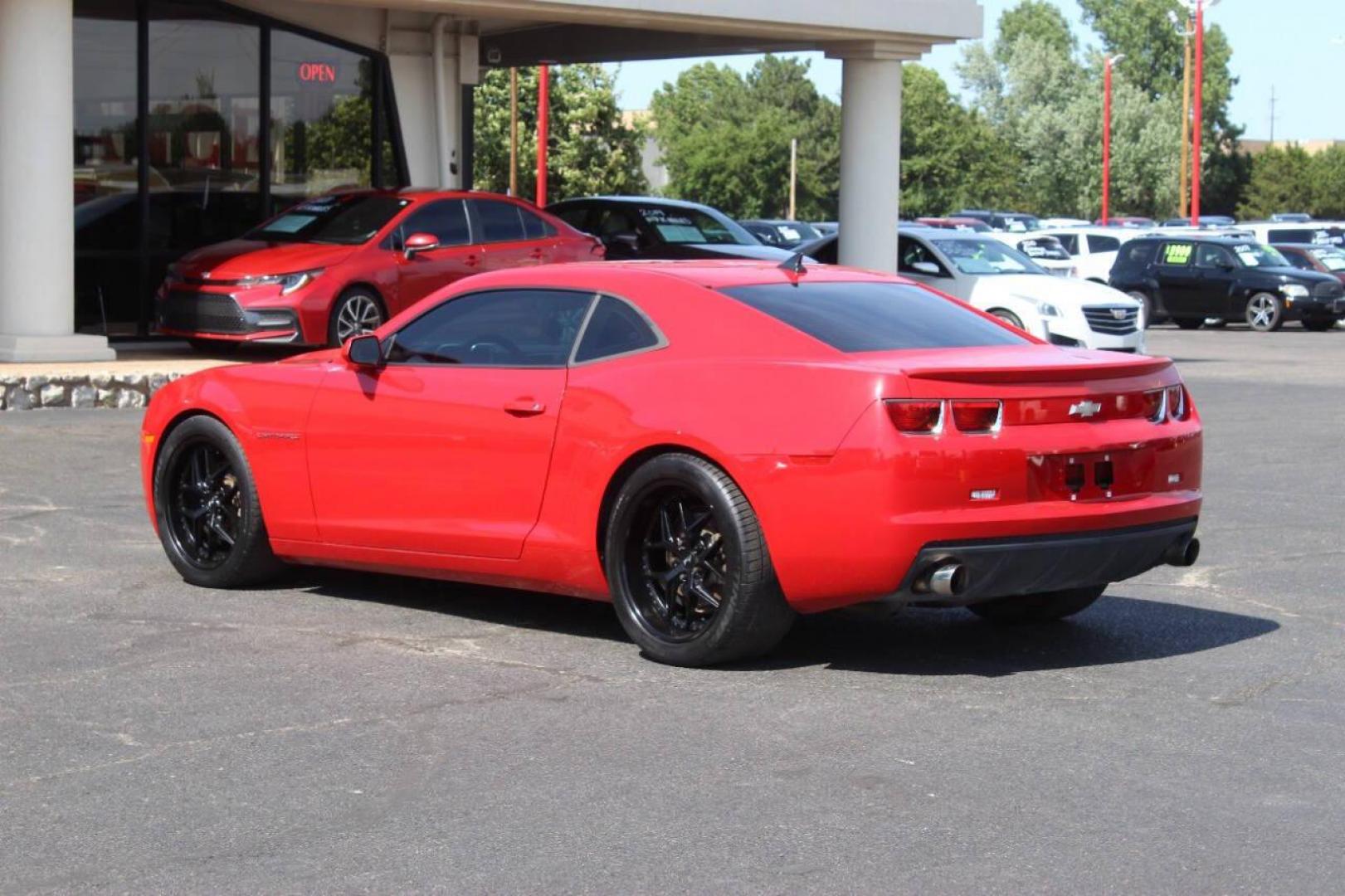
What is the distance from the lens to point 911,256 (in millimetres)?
23906

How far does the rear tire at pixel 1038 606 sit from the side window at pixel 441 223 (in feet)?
38.7

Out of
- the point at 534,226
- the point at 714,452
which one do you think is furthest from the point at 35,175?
the point at 714,452

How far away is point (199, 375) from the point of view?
8758 millimetres

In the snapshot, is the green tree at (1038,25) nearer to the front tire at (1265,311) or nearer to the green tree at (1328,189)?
the green tree at (1328,189)

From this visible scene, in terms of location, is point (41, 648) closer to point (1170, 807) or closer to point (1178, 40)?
point (1170, 807)

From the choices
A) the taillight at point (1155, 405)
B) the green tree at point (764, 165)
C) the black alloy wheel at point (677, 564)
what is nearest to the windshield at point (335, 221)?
the black alloy wheel at point (677, 564)

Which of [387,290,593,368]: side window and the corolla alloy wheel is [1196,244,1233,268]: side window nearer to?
the corolla alloy wheel

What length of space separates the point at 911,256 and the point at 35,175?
10.5 meters

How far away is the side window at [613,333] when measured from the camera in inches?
290

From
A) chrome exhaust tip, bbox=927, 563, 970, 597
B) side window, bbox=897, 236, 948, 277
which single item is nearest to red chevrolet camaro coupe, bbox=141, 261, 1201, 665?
chrome exhaust tip, bbox=927, 563, 970, 597

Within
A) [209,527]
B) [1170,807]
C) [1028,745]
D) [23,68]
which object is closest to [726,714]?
[1028,745]

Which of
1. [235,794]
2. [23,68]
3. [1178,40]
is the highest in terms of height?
[1178,40]

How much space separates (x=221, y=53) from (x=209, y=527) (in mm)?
13899

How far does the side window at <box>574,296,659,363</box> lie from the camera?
7.37 metres
